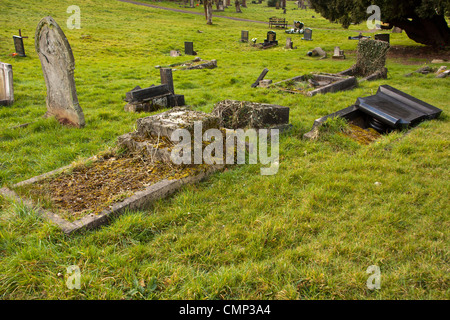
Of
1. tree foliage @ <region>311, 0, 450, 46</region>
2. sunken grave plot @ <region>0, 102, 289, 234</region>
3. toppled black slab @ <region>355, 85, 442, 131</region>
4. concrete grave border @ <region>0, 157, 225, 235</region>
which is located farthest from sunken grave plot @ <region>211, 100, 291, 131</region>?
tree foliage @ <region>311, 0, 450, 46</region>

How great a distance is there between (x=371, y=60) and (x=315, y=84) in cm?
300

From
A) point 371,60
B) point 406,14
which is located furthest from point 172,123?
point 406,14

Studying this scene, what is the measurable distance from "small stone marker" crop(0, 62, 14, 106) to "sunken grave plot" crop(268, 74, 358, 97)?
725 centimetres

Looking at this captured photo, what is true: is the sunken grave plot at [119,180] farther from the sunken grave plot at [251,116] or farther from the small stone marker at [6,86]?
the small stone marker at [6,86]

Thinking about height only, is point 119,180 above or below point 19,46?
below

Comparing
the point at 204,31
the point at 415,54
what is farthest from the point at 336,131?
the point at 204,31

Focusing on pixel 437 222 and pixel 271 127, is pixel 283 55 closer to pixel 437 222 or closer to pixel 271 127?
pixel 271 127

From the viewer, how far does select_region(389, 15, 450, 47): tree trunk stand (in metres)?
17.1

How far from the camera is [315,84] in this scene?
9.75 metres

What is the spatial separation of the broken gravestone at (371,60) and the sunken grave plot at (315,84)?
3.43 feet

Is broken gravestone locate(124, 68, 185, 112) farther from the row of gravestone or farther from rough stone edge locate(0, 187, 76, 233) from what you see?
rough stone edge locate(0, 187, 76, 233)

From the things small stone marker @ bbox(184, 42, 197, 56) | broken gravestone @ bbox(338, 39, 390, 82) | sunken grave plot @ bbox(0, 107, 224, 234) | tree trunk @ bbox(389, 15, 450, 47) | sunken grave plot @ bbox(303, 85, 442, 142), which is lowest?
sunken grave plot @ bbox(0, 107, 224, 234)

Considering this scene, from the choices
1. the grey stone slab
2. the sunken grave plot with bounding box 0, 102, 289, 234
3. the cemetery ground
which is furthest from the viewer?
the grey stone slab

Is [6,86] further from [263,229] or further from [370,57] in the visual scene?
[370,57]
